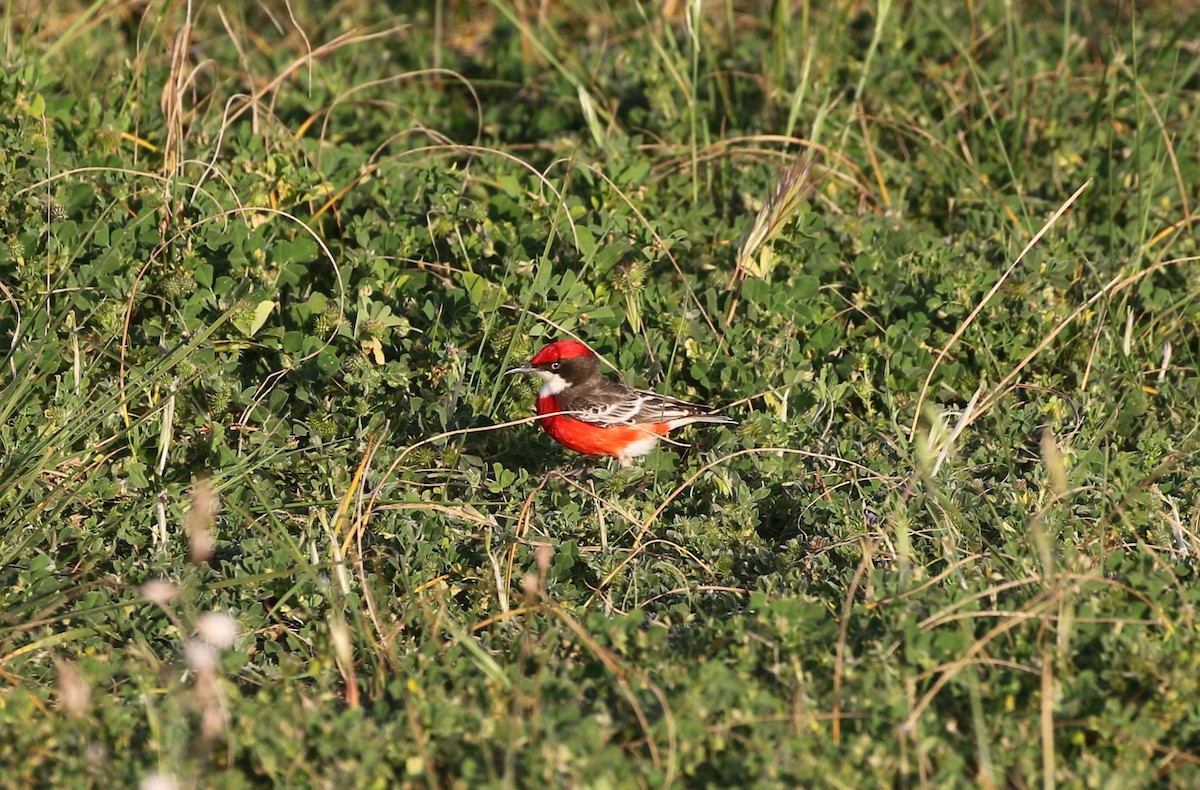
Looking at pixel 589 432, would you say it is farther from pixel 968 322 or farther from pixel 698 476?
pixel 968 322

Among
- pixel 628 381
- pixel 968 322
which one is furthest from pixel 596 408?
pixel 968 322

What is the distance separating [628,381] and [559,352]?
47 cm

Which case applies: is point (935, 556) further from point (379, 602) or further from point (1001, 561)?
point (379, 602)

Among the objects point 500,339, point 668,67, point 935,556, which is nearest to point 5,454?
point 500,339

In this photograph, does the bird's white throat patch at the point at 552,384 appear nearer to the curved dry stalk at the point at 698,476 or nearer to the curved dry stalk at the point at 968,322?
the curved dry stalk at the point at 698,476

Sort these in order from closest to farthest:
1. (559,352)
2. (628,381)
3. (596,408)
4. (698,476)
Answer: (698,476) → (596,408) → (559,352) → (628,381)

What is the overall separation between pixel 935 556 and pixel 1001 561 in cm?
64

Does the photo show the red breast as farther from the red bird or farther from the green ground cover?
the green ground cover

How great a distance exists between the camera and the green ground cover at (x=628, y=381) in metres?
4.29

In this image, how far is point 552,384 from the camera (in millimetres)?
6352

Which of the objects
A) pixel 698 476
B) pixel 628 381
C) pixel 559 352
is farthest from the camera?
pixel 628 381

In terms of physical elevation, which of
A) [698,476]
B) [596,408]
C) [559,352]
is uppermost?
[559,352]

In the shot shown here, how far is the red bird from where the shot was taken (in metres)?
6.23

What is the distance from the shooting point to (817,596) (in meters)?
5.19
